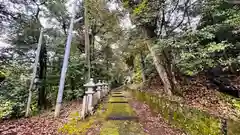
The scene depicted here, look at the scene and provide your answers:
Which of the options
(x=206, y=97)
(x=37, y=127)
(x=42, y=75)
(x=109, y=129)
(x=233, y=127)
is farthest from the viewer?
(x=42, y=75)

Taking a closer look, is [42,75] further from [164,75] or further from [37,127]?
[164,75]

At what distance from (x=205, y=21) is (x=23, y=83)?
12.3 m

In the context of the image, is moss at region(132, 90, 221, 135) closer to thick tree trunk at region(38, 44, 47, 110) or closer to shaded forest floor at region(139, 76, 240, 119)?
shaded forest floor at region(139, 76, 240, 119)

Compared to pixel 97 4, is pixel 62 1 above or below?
above

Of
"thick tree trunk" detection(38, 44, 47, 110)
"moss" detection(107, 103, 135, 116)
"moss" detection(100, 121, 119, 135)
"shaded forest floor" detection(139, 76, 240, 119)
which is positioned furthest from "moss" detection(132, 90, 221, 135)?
"thick tree trunk" detection(38, 44, 47, 110)

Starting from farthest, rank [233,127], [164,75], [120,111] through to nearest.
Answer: [164,75]
[120,111]
[233,127]

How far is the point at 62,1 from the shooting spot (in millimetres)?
12203

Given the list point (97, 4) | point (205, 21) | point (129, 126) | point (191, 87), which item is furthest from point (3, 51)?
point (205, 21)

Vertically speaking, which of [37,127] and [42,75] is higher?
[42,75]

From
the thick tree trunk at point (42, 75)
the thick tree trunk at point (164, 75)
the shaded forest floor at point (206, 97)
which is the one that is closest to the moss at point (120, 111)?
the shaded forest floor at point (206, 97)

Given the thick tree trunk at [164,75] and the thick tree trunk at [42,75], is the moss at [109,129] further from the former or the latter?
the thick tree trunk at [42,75]

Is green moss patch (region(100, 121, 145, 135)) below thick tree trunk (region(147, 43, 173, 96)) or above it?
below

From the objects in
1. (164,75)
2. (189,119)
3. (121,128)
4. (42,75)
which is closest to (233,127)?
(189,119)

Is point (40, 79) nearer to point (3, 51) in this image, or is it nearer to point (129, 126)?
point (3, 51)
